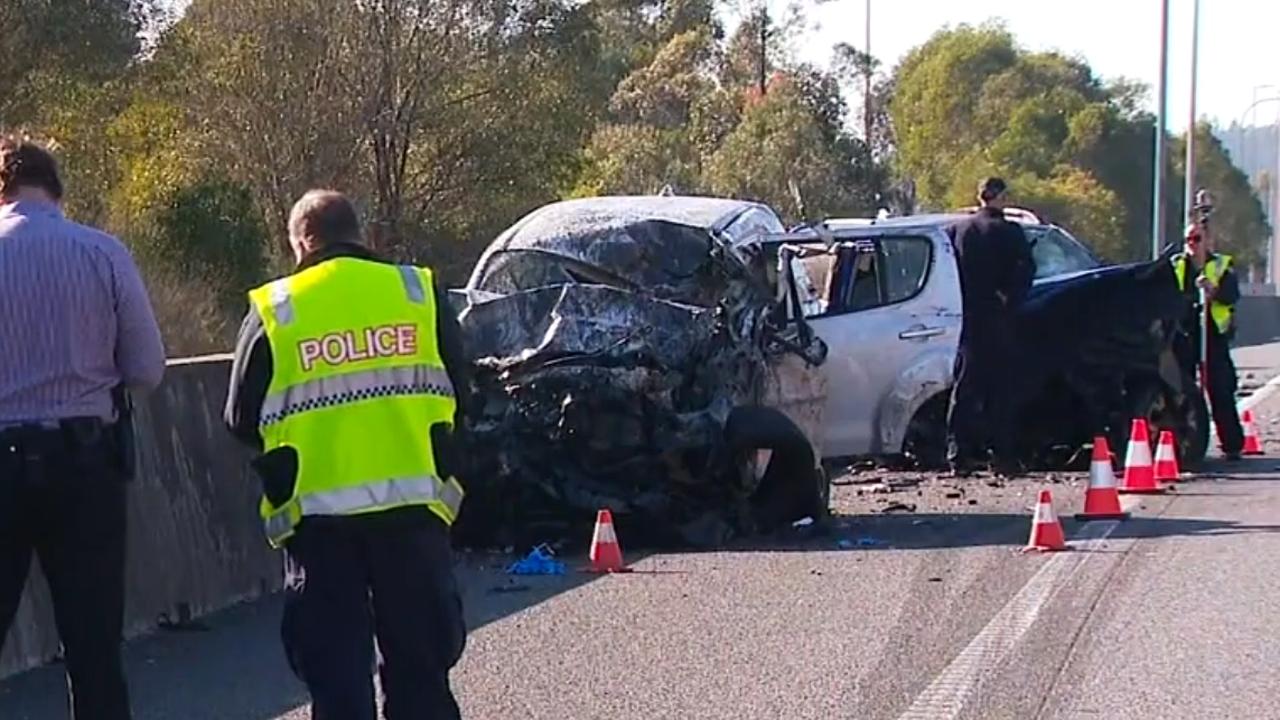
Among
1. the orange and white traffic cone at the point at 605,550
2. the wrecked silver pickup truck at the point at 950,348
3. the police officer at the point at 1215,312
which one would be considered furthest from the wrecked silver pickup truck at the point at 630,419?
the police officer at the point at 1215,312

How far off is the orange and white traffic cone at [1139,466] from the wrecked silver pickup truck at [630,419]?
2.25 meters

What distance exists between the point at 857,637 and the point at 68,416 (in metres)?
3.67

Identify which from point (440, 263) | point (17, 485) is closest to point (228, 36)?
point (440, 263)

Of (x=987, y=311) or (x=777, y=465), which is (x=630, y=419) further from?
(x=987, y=311)

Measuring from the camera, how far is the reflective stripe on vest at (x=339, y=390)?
518 cm

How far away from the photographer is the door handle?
1386 cm

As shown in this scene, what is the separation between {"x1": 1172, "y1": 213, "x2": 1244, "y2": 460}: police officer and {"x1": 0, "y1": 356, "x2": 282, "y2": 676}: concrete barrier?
735 cm

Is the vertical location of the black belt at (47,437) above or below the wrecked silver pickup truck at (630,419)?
above

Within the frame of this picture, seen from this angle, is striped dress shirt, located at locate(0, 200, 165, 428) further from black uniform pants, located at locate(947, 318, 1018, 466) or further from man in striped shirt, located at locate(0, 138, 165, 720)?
black uniform pants, located at locate(947, 318, 1018, 466)

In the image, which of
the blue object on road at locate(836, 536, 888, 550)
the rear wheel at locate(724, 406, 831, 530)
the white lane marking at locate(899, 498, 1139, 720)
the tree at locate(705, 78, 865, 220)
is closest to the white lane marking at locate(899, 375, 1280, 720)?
the white lane marking at locate(899, 498, 1139, 720)

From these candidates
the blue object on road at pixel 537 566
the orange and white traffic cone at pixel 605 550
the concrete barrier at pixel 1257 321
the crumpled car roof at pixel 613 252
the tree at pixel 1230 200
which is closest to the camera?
the orange and white traffic cone at pixel 605 550

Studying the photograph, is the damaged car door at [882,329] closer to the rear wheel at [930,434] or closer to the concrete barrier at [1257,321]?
the rear wheel at [930,434]

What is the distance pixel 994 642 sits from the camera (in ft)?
26.7

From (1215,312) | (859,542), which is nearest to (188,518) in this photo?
(859,542)
